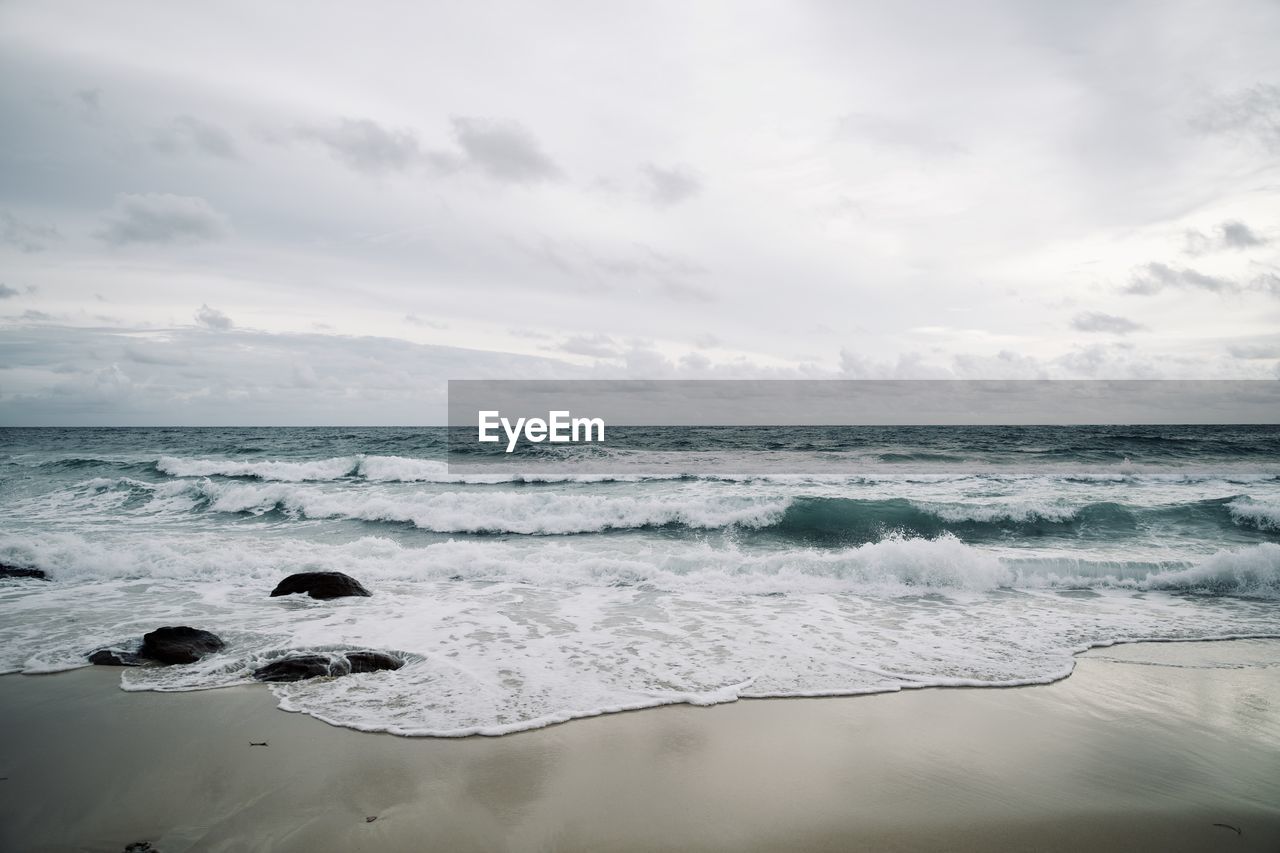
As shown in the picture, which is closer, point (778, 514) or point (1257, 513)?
point (1257, 513)

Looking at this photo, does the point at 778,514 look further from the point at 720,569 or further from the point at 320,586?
the point at 320,586

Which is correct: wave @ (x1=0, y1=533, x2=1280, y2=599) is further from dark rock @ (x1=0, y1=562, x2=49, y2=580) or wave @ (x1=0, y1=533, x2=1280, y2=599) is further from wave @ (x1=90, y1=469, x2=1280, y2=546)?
wave @ (x1=90, y1=469, x2=1280, y2=546)

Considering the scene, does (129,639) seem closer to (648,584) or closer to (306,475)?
(648,584)

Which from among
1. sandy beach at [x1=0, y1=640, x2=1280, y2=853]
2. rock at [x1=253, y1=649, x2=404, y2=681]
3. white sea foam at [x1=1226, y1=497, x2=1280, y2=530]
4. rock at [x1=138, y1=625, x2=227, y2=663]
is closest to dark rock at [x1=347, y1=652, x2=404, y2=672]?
rock at [x1=253, y1=649, x2=404, y2=681]

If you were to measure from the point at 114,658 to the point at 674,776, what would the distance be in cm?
639

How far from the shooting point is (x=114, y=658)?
22.4 feet

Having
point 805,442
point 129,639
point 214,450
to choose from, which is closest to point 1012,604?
point 129,639

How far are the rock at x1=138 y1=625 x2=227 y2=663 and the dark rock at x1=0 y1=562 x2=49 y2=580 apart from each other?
6037 millimetres

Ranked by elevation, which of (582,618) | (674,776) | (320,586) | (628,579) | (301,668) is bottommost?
(628,579)

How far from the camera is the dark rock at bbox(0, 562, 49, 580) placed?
1080 cm

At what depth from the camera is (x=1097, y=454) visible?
32344 mm

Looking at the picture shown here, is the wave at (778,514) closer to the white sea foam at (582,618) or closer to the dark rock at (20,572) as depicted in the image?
the white sea foam at (582,618)

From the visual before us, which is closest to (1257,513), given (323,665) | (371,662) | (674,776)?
(674,776)

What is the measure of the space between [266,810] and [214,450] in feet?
143
